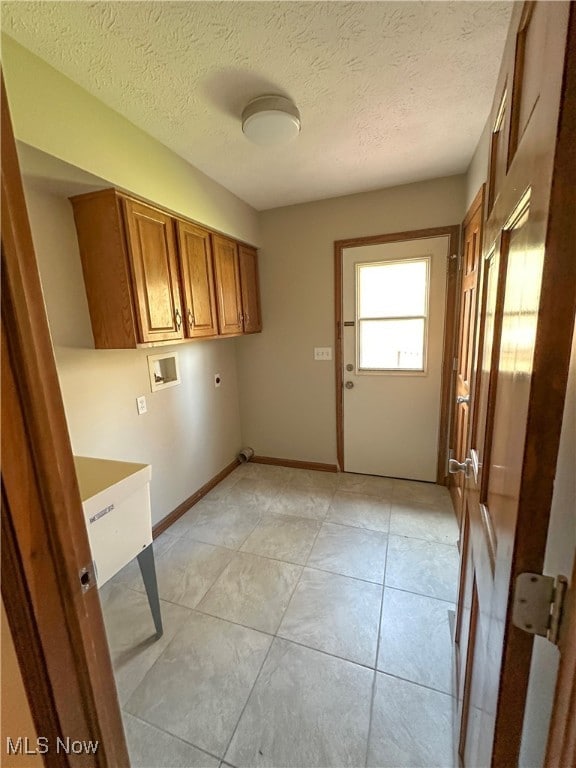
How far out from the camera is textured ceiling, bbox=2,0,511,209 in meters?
1.08

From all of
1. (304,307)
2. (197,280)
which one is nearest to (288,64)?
(197,280)

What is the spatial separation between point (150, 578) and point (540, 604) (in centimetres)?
158

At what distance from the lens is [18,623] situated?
0.55 meters

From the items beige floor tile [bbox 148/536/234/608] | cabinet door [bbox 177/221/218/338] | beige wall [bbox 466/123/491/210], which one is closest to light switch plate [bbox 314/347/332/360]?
cabinet door [bbox 177/221/218/338]

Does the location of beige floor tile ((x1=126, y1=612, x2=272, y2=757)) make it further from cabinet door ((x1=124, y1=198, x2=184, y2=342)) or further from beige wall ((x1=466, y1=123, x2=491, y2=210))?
beige wall ((x1=466, y1=123, x2=491, y2=210))

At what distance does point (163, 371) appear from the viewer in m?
2.45

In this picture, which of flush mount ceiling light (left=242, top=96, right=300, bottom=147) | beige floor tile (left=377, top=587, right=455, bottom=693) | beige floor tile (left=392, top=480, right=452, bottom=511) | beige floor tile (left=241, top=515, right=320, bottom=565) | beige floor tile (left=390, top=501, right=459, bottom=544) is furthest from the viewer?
beige floor tile (left=392, top=480, right=452, bottom=511)

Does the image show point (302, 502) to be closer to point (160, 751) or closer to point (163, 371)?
point (163, 371)

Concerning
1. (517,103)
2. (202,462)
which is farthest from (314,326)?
(517,103)

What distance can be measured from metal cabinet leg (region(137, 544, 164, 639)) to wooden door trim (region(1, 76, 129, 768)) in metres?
0.83

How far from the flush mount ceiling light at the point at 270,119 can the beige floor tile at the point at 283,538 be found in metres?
2.38

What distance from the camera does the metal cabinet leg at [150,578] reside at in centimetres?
149

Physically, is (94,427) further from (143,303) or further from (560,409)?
(560,409)

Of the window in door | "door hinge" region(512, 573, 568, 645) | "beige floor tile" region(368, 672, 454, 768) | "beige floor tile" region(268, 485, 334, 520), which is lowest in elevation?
"beige floor tile" region(368, 672, 454, 768)
